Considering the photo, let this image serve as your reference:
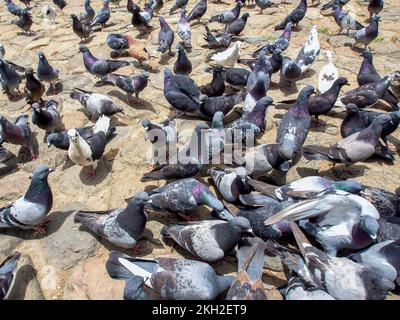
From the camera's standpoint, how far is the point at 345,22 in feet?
32.8

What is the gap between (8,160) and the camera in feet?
21.4

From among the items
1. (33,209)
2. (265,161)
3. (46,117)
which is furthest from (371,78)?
(33,209)

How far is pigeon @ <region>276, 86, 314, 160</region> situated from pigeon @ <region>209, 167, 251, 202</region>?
79 cm

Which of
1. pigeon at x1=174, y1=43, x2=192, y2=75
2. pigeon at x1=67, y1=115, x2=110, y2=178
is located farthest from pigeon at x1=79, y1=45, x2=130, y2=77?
pigeon at x1=67, y1=115, x2=110, y2=178

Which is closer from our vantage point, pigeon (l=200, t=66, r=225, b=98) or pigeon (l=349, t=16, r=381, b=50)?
pigeon (l=200, t=66, r=225, b=98)

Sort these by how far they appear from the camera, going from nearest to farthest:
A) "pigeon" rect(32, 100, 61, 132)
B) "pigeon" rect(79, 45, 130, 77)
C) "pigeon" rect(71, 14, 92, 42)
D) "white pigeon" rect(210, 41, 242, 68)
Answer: "pigeon" rect(32, 100, 61, 132) → "pigeon" rect(79, 45, 130, 77) → "white pigeon" rect(210, 41, 242, 68) → "pigeon" rect(71, 14, 92, 42)

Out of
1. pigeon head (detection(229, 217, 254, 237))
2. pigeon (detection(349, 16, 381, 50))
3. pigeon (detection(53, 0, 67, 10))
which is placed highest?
pigeon (detection(349, 16, 381, 50))

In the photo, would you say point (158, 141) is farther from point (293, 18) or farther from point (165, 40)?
point (293, 18)

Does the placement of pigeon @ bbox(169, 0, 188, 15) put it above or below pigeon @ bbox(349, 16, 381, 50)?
below

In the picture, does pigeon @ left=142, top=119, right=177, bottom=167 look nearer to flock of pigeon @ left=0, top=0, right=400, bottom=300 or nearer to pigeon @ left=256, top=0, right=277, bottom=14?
flock of pigeon @ left=0, top=0, right=400, bottom=300

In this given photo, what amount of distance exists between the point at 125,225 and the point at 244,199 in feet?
5.66

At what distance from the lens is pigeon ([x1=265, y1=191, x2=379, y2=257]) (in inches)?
170
